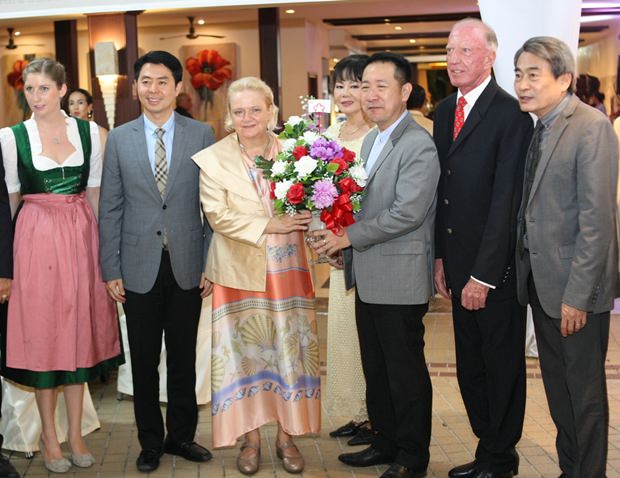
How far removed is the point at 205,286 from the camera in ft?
14.0

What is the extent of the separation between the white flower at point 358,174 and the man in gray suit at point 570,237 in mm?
685

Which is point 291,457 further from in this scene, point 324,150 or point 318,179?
point 324,150

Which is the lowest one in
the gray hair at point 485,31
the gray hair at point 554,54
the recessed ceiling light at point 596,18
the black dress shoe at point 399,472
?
the black dress shoe at point 399,472

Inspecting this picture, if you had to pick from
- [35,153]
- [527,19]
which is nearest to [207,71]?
[527,19]

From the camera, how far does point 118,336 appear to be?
4406 mm

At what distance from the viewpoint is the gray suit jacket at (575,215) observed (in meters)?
3.24

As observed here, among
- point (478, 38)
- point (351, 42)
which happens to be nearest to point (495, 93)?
point (478, 38)

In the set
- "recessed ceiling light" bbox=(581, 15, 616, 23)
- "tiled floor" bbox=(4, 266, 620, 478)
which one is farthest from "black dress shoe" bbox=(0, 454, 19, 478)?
"recessed ceiling light" bbox=(581, 15, 616, 23)

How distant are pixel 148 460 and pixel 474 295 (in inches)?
72.3

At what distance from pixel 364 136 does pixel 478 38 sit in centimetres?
109

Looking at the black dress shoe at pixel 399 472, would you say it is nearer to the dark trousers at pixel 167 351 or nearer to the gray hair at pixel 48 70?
the dark trousers at pixel 167 351

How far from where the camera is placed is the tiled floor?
4215 mm

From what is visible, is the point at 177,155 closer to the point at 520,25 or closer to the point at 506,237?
the point at 506,237

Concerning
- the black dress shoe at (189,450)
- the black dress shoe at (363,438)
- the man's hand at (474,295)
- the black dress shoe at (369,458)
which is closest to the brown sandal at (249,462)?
the black dress shoe at (189,450)
